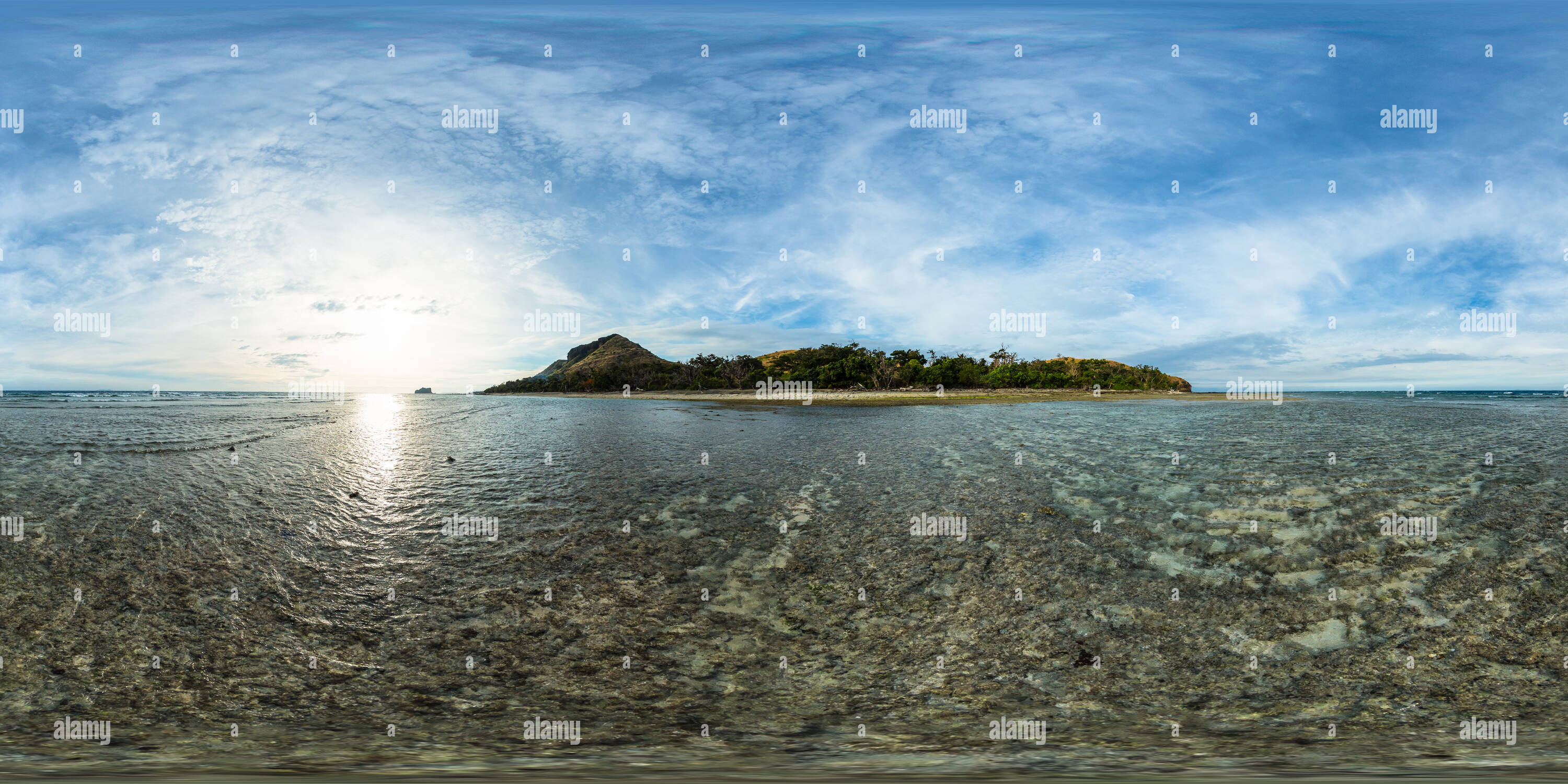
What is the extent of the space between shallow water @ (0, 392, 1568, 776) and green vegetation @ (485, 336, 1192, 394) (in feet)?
442

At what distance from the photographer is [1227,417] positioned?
33719 millimetres

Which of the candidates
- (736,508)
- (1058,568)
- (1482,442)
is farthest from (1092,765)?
(1482,442)

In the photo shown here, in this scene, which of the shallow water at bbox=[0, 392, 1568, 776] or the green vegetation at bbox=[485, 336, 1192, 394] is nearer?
the shallow water at bbox=[0, 392, 1568, 776]

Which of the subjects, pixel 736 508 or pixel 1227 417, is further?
pixel 1227 417

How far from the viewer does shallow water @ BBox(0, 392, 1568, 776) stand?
17.4 feet

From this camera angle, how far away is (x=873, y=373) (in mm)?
152750

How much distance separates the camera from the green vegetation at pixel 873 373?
504 ft

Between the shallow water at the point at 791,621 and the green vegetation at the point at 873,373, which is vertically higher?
the green vegetation at the point at 873,373

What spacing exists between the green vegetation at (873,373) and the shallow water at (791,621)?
134796 millimetres

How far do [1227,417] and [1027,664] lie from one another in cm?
3478

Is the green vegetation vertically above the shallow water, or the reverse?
the green vegetation

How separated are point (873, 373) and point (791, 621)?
146961mm

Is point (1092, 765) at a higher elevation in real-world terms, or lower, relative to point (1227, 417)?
lower

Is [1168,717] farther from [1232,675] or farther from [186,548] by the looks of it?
[186,548]
